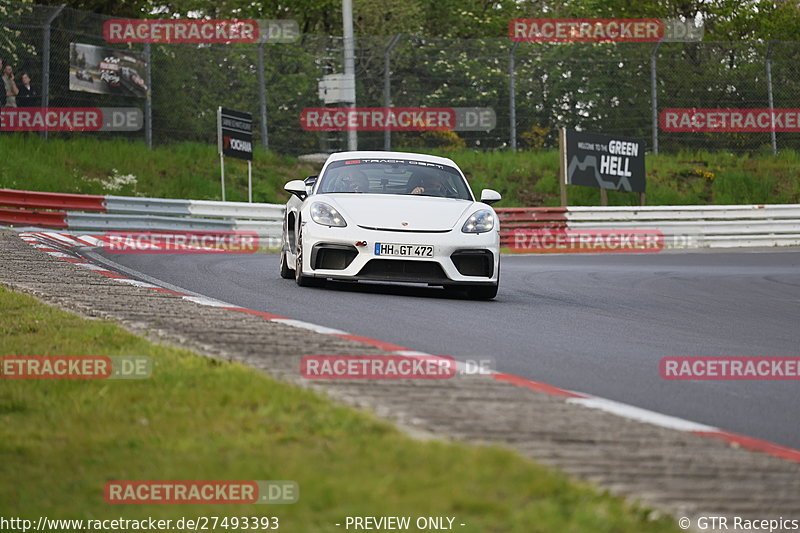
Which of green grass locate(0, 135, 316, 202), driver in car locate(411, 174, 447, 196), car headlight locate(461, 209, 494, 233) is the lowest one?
car headlight locate(461, 209, 494, 233)

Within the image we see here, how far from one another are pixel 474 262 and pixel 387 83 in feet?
55.5

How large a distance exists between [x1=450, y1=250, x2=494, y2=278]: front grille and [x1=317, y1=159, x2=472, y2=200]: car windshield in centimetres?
113

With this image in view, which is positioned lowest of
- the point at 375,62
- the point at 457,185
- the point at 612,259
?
the point at 612,259

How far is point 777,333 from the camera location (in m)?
9.55

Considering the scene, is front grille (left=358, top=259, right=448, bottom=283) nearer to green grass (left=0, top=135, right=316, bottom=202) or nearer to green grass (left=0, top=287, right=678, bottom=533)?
green grass (left=0, top=287, right=678, bottom=533)

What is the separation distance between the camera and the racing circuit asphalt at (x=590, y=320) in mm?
6344

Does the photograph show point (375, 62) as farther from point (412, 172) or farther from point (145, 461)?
point (145, 461)

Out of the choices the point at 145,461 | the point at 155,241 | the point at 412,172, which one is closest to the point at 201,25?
the point at 155,241

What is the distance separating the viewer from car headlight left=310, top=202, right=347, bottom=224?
36.0 feet

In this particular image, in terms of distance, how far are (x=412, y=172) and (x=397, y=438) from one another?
8.20 m
